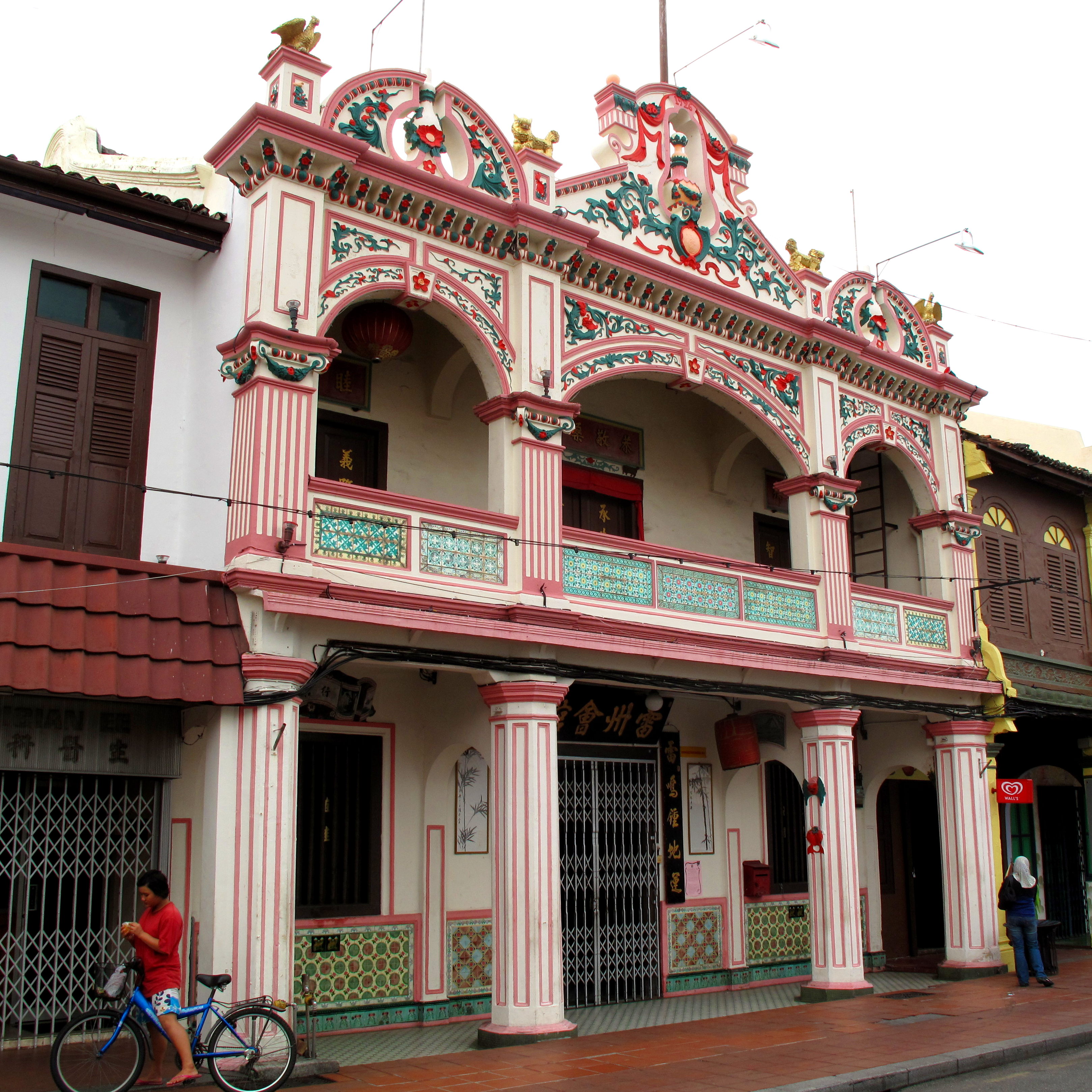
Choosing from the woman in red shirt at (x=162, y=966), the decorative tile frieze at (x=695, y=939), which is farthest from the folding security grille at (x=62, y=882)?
the decorative tile frieze at (x=695, y=939)

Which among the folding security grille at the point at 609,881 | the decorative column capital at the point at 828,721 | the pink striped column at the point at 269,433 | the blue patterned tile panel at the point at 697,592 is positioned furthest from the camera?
the decorative column capital at the point at 828,721

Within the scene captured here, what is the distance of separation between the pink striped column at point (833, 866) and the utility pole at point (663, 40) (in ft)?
29.9

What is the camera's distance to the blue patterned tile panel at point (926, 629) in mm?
14992

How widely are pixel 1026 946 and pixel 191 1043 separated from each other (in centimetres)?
979

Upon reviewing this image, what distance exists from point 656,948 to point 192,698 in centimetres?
727

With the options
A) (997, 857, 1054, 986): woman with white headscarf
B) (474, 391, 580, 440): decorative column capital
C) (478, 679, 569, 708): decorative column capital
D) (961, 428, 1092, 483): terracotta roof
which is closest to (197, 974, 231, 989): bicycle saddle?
(478, 679, 569, 708): decorative column capital

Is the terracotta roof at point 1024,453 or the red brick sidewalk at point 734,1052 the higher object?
the terracotta roof at point 1024,453

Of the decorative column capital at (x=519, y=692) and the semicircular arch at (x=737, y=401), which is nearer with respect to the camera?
the decorative column capital at (x=519, y=692)

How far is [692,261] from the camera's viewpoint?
13352 mm

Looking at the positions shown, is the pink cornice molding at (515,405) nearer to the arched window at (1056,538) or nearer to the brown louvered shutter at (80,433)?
the brown louvered shutter at (80,433)

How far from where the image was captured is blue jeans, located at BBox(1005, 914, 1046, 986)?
13820mm

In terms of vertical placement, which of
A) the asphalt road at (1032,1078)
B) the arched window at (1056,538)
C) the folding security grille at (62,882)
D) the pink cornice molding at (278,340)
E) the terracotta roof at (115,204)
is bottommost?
the asphalt road at (1032,1078)

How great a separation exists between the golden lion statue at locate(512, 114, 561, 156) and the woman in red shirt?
776 centimetres

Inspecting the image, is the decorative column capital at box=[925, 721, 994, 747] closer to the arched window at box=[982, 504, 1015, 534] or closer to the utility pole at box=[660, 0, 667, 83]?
the arched window at box=[982, 504, 1015, 534]
